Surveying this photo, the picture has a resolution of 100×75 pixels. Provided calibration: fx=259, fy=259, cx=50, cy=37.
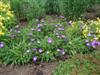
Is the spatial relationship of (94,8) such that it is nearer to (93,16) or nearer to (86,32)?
(93,16)

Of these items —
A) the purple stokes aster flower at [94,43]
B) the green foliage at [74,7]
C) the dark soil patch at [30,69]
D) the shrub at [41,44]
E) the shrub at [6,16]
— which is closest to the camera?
the dark soil patch at [30,69]

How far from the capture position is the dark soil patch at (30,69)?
4.66 metres

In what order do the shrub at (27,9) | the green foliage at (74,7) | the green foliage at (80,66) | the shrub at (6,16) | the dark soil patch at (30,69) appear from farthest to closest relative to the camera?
1. the shrub at (27,9)
2. the green foliage at (74,7)
3. the shrub at (6,16)
4. the dark soil patch at (30,69)
5. the green foliage at (80,66)

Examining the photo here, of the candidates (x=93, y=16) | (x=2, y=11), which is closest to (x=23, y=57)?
(x=2, y=11)

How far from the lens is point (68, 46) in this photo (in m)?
5.11

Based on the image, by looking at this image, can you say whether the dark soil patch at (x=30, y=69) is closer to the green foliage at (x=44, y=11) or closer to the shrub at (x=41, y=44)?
the shrub at (x=41, y=44)

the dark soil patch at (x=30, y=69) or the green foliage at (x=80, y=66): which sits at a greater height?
the green foliage at (x=80, y=66)

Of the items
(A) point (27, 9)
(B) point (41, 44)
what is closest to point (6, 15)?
(A) point (27, 9)

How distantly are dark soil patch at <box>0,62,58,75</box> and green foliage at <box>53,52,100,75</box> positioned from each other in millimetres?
190

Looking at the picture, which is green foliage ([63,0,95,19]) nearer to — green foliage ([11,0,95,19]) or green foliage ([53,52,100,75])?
green foliage ([11,0,95,19])

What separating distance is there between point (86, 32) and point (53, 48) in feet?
2.93

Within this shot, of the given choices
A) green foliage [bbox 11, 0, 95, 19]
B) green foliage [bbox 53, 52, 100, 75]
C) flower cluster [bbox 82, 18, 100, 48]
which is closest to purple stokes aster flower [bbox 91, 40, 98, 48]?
flower cluster [bbox 82, 18, 100, 48]

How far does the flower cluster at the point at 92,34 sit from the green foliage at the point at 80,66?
40 cm

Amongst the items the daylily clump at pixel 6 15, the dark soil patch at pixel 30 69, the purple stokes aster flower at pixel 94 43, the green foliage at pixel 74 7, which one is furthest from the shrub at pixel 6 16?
the purple stokes aster flower at pixel 94 43
